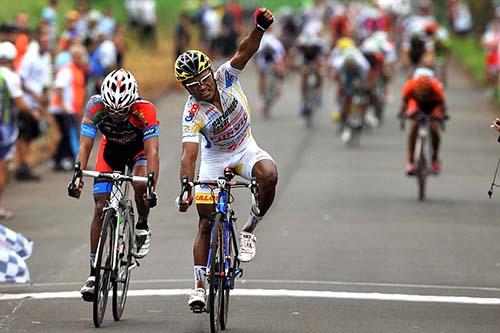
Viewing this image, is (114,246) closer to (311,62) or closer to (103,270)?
(103,270)

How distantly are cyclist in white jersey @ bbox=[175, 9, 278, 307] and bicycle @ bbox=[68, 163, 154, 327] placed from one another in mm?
459

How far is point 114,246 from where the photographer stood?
1046 cm

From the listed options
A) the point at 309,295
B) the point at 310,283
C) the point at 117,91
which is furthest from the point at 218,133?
the point at 310,283

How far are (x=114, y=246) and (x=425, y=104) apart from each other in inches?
361

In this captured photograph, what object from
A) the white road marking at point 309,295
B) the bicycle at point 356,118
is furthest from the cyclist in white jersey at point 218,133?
the bicycle at point 356,118

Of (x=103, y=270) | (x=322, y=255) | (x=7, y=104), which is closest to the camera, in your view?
(x=103, y=270)

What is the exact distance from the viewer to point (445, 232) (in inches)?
628

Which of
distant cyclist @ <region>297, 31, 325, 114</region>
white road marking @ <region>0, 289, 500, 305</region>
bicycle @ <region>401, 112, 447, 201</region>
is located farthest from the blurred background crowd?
bicycle @ <region>401, 112, 447, 201</region>

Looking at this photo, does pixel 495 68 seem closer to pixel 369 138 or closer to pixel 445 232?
pixel 369 138

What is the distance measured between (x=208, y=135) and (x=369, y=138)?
55.7 feet

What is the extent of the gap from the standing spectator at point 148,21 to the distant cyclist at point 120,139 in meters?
36.2

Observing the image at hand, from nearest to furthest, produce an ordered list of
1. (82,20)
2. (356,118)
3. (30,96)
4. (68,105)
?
(30,96), (68,105), (356,118), (82,20)

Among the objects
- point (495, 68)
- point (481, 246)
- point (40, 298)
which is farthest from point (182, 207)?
point (495, 68)

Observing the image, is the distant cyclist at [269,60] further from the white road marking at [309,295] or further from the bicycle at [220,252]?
the bicycle at [220,252]
